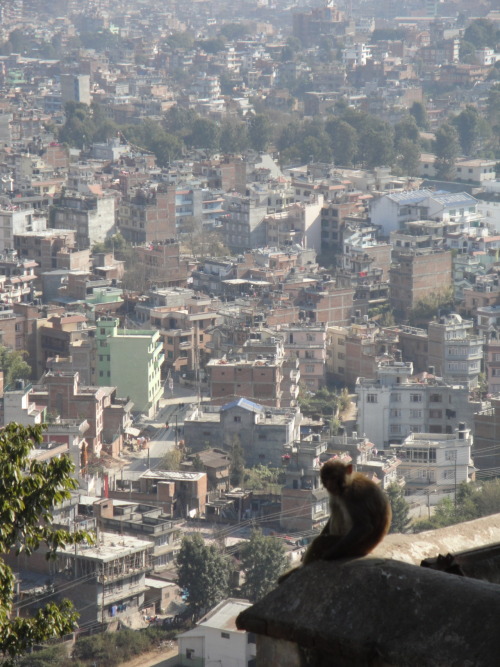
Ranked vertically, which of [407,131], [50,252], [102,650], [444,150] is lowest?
[102,650]

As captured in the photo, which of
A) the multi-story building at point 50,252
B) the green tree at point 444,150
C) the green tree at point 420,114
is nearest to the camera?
the multi-story building at point 50,252

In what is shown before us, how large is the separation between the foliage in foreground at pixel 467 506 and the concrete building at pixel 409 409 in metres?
2.25

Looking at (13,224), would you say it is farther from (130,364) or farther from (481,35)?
(481,35)

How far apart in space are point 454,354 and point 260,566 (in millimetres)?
7485

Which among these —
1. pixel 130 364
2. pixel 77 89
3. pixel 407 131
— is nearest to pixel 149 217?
pixel 130 364

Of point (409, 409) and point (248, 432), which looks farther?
point (409, 409)

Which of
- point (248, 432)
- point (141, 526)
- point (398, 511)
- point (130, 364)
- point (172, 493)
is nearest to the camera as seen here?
point (141, 526)

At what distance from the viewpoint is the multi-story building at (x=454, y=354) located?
18234 mm

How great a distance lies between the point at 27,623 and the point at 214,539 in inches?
362

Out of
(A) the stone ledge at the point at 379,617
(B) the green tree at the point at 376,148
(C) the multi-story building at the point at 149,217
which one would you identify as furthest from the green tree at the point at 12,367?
(B) the green tree at the point at 376,148

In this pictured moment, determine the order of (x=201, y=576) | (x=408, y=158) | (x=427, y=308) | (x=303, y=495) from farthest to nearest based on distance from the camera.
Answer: (x=408, y=158) < (x=427, y=308) < (x=303, y=495) < (x=201, y=576)

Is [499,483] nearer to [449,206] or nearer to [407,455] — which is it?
[407,455]

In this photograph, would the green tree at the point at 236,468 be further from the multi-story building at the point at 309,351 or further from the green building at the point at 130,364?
the multi-story building at the point at 309,351

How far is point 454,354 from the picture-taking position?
18281 mm
